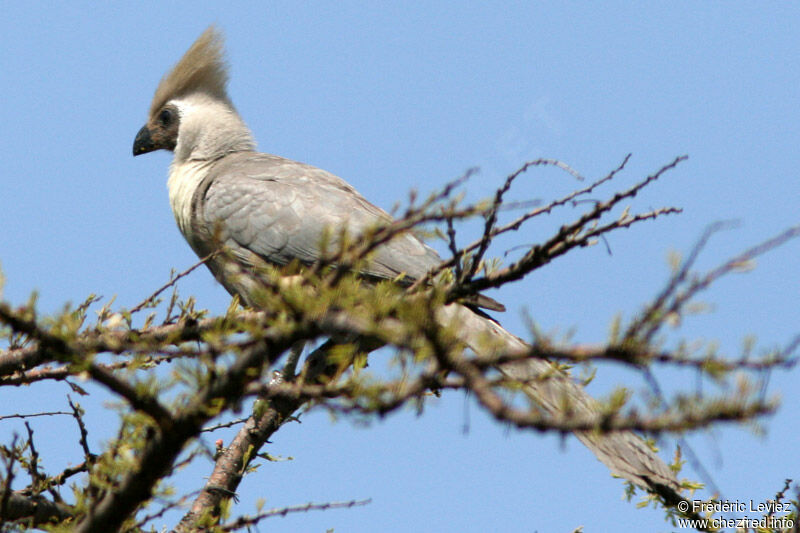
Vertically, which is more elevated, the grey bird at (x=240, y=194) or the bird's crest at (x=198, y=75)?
the bird's crest at (x=198, y=75)

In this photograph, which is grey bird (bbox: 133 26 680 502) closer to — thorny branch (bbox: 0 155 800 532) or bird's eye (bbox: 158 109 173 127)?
bird's eye (bbox: 158 109 173 127)

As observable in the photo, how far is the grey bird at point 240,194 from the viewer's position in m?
5.07

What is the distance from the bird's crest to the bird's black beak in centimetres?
23

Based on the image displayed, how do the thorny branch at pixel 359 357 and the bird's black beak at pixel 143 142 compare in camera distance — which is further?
the bird's black beak at pixel 143 142

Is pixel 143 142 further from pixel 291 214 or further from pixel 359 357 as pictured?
pixel 359 357

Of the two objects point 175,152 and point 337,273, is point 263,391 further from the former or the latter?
point 175,152

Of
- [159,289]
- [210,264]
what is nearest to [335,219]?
[210,264]

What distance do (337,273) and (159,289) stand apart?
1.86 m

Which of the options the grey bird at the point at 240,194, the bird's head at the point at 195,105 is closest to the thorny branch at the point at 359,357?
the grey bird at the point at 240,194

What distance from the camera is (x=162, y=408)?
2.11 m

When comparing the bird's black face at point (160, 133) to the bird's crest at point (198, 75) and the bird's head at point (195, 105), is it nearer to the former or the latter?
the bird's head at point (195, 105)

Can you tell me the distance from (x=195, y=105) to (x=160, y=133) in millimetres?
401

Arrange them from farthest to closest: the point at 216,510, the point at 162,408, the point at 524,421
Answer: the point at 216,510 < the point at 162,408 < the point at 524,421

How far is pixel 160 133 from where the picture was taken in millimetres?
7109
